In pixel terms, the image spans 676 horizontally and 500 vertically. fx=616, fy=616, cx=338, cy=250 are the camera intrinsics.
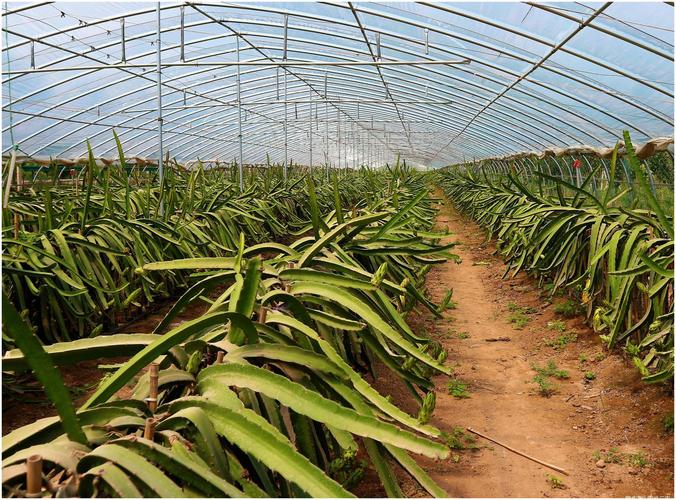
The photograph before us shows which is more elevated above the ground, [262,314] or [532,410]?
[262,314]

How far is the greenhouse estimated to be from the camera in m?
1.00

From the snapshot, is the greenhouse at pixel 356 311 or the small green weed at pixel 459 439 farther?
the small green weed at pixel 459 439

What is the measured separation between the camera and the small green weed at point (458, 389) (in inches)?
123

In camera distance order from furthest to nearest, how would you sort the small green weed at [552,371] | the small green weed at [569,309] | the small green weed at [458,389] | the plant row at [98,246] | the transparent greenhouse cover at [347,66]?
1. the transparent greenhouse cover at [347,66]
2. the small green weed at [569,309]
3. the small green weed at [552,371]
4. the small green weed at [458,389]
5. the plant row at [98,246]

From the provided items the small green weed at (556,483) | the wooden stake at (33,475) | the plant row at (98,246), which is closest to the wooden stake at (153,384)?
the wooden stake at (33,475)

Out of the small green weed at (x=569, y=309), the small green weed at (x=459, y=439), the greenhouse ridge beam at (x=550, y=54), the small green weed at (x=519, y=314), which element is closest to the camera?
the small green weed at (x=459, y=439)

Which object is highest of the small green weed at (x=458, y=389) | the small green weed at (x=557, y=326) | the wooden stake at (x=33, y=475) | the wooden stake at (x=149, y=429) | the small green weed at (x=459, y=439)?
the wooden stake at (x=33, y=475)

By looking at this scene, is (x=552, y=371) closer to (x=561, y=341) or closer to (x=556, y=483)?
(x=561, y=341)

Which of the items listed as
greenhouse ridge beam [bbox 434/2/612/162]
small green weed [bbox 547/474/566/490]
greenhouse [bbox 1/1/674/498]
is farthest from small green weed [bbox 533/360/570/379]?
greenhouse ridge beam [bbox 434/2/612/162]

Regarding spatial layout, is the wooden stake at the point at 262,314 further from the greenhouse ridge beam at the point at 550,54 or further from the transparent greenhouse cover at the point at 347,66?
the transparent greenhouse cover at the point at 347,66

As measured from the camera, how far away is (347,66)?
14.0 metres

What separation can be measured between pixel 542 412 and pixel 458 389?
43 centimetres

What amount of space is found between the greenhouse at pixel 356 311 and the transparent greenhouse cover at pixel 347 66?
6cm

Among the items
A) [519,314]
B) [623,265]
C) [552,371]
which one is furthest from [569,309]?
[623,265]
